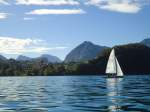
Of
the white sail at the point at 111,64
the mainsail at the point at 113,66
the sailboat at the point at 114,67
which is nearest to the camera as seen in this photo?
the white sail at the point at 111,64

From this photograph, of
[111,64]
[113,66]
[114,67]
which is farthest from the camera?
[114,67]

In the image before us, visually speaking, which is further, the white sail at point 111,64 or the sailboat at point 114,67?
the sailboat at point 114,67

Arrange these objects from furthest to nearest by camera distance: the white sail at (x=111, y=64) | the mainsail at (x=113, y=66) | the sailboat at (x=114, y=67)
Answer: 1. the mainsail at (x=113, y=66)
2. the sailboat at (x=114, y=67)
3. the white sail at (x=111, y=64)

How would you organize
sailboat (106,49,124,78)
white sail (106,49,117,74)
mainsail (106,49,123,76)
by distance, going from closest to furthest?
1. white sail (106,49,117,74)
2. sailboat (106,49,124,78)
3. mainsail (106,49,123,76)

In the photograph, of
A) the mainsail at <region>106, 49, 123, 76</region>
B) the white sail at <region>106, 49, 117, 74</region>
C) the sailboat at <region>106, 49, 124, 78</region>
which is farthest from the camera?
the mainsail at <region>106, 49, 123, 76</region>

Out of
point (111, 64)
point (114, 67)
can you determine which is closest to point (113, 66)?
point (114, 67)

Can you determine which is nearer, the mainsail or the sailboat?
the sailboat

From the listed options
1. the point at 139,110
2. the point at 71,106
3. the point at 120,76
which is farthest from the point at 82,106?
the point at 120,76

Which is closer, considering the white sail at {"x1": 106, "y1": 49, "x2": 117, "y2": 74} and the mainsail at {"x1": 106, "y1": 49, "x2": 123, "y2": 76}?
the white sail at {"x1": 106, "y1": 49, "x2": 117, "y2": 74}

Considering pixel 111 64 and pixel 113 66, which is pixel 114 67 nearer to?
pixel 113 66

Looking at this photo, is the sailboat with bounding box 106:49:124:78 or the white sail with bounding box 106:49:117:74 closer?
the white sail with bounding box 106:49:117:74

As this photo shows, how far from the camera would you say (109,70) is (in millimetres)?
187875

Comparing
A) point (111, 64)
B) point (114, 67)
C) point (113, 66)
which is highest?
point (111, 64)

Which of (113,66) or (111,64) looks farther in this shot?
(113,66)
